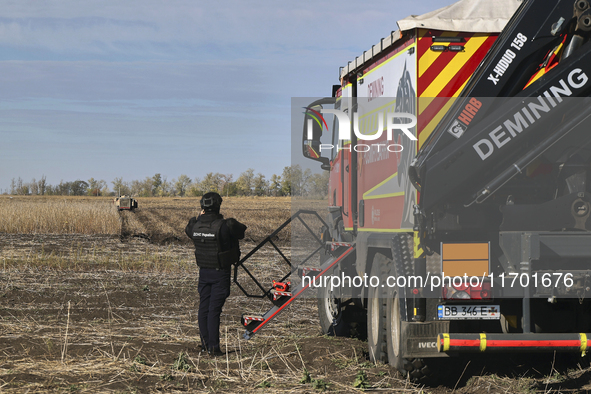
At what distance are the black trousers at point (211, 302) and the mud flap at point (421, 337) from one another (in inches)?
106

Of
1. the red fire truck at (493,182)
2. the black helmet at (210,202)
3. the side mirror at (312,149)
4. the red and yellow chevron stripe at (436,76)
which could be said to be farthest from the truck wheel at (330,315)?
the red and yellow chevron stripe at (436,76)

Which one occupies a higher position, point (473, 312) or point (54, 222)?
point (54, 222)

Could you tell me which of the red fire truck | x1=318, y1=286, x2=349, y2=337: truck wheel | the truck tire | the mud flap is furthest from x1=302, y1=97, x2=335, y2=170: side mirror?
the mud flap

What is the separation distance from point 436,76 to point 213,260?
3.43 metres

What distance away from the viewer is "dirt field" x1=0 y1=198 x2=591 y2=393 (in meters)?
5.95

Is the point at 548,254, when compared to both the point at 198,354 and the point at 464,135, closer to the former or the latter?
the point at 464,135

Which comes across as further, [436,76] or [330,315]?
[330,315]

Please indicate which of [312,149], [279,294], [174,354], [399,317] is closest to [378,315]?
[399,317]

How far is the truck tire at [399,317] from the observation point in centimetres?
555

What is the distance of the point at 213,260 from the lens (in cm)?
746

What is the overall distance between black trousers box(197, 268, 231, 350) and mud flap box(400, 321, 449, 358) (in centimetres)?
269

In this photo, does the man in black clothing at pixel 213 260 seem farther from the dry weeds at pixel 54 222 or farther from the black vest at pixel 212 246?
the dry weeds at pixel 54 222

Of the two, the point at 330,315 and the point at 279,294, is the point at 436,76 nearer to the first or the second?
the point at 279,294

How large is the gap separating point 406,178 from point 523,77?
4.27 ft
